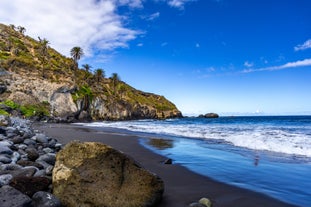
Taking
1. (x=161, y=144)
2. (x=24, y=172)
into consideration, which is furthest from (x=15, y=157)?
(x=161, y=144)

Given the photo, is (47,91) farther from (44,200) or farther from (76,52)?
(44,200)

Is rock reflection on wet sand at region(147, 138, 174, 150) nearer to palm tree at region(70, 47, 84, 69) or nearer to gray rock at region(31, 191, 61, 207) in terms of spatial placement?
gray rock at region(31, 191, 61, 207)

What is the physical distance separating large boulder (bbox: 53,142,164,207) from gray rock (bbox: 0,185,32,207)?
2.76ft

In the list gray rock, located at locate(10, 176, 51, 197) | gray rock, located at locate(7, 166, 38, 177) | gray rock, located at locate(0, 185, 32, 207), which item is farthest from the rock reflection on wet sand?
gray rock, located at locate(0, 185, 32, 207)

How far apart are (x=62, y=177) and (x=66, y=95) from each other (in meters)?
67.8

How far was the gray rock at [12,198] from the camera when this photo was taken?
13.3 ft

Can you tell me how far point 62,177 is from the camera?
5.16 m

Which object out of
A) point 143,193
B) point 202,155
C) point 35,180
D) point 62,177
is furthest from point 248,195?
point 202,155

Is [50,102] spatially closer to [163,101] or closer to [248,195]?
[248,195]

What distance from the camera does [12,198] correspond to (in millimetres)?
4188

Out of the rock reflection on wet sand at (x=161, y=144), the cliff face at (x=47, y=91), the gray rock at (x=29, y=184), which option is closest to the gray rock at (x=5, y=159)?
the gray rock at (x=29, y=184)

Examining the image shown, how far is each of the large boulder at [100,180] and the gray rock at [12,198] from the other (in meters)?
0.84

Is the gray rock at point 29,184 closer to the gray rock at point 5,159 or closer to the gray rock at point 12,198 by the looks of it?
the gray rock at point 12,198

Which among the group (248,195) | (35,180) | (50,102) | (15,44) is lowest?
(248,195)
